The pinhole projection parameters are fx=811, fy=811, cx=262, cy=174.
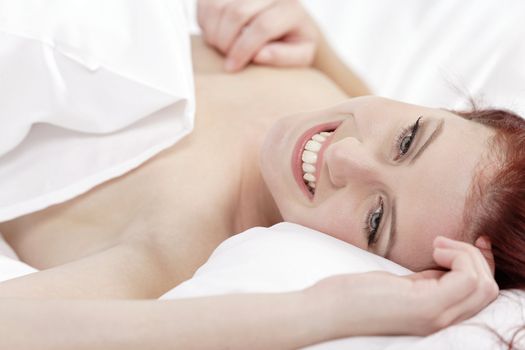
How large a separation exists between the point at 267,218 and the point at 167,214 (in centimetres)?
24

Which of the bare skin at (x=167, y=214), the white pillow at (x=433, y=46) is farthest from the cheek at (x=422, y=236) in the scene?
the white pillow at (x=433, y=46)

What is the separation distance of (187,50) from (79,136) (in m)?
0.27

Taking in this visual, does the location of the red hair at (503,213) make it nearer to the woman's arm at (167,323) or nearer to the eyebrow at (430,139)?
the eyebrow at (430,139)

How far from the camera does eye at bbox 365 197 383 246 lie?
126cm

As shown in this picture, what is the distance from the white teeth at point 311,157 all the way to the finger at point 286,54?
473 millimetres

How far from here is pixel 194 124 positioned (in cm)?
162

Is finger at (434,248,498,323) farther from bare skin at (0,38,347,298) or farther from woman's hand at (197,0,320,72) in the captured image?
woman's hand at (197,0,320,72)

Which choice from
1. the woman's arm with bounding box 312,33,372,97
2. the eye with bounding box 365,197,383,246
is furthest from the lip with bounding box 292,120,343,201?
the woman's arm with bounding box 312,33,372,97

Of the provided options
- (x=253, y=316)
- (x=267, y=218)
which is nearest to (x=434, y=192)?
(x=253, y=316)

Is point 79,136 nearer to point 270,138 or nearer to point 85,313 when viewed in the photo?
point 270,138

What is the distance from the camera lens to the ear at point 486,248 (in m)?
1.17

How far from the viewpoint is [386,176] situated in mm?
1245

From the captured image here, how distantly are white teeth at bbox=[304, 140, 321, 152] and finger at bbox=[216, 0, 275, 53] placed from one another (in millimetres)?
502

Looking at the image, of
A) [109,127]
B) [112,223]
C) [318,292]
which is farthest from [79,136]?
[318,292]
